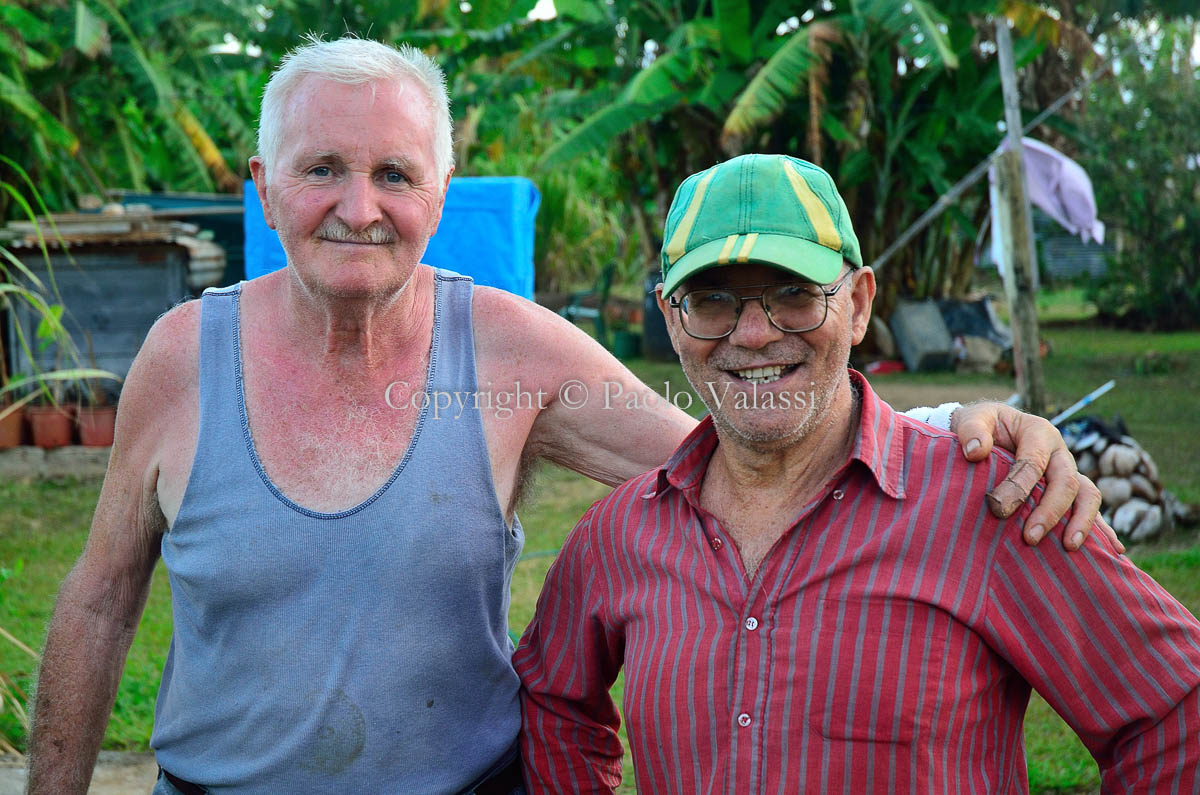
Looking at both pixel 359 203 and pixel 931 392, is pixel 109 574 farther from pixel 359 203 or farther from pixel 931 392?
pixel 931 392

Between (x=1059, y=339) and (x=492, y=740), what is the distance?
16219 millimetres

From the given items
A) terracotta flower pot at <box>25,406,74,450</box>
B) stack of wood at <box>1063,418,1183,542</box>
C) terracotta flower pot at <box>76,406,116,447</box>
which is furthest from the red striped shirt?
terracotta flower pot at <box>25,406,74,450</box>

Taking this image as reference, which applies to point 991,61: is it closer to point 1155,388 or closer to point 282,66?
point 1155,388

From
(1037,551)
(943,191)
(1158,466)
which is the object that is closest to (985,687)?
(1037,551)

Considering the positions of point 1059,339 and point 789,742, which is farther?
point 1059,339

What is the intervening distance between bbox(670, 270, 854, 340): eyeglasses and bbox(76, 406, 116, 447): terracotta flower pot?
8814mm

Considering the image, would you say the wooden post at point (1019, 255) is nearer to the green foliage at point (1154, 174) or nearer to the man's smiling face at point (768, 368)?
the man's smiling face at point (768, 368)

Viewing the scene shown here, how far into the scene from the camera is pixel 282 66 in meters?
2.02

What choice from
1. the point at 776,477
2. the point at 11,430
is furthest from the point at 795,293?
the point at 11,430

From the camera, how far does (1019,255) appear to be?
28.0 ft

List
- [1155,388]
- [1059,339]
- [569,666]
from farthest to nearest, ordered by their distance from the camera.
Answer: [1059,339]
[1155,388]
[569,666]

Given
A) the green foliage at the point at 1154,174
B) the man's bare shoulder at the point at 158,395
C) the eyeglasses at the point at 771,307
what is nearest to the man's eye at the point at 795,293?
the eyeglasses at the point at 771,307

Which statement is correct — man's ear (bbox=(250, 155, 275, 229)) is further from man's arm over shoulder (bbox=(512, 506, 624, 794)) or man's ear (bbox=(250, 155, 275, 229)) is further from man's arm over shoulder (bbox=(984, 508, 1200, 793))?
man's arm over shoulder (bbox=(984, 508, 1200, 793))

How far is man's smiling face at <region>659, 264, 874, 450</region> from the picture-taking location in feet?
5.68
